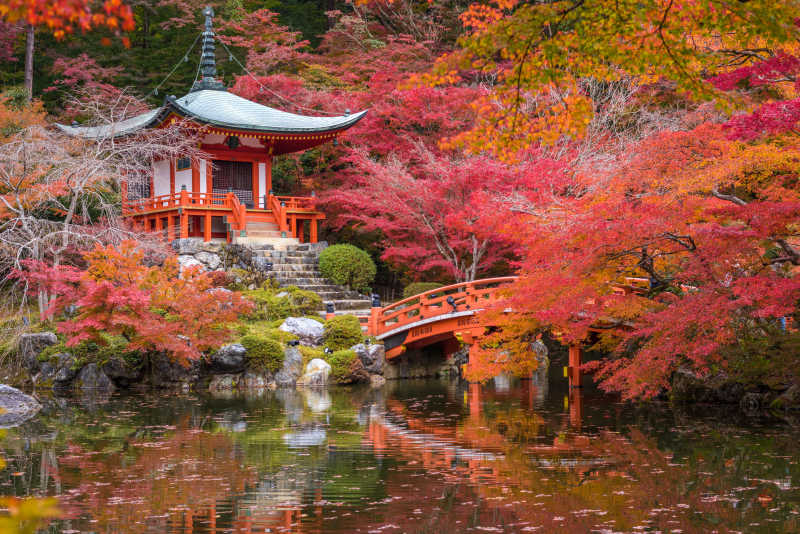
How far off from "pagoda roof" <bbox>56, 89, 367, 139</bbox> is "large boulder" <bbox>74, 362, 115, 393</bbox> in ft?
20.9

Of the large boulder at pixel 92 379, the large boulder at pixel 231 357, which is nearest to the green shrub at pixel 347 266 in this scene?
the large boulder at pixel 231 357

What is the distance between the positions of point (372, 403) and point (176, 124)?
10.5m

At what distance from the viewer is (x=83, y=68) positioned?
88.7 feet

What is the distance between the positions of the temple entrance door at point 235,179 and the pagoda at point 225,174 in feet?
0.09

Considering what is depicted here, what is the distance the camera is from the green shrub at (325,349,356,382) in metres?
17.3

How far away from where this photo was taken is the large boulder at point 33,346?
55.5 ft

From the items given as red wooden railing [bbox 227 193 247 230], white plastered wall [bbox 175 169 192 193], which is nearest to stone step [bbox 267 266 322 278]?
red wooden railing [bbox 227 193 247 230]

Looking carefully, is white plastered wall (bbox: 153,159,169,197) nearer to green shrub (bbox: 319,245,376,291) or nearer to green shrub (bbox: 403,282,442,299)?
green shrub (bbox: 319,245,376,291)

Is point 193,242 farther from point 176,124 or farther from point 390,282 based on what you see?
point 390,282

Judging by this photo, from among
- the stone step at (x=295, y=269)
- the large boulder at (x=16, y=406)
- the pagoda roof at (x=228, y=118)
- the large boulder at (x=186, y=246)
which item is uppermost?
the pagoda roof at (x=228, y=118)

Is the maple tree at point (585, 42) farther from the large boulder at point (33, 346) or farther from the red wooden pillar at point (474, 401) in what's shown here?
the large boulder at point (33, 346)

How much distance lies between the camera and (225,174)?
23609mm

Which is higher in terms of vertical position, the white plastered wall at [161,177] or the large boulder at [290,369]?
the white plastered wall at [161,177]

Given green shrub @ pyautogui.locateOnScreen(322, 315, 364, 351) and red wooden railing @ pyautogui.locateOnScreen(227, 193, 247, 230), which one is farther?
red wooden railing @ pyautogui.locateOnScreen(227, 193, 247, 230)
